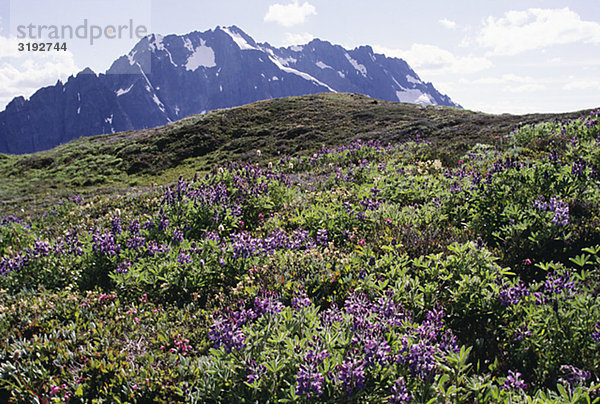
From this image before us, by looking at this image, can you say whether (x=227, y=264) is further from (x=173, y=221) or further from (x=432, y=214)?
(x=432, y=214)

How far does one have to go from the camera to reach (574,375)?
8.90 feet

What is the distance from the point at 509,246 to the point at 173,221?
6182mm

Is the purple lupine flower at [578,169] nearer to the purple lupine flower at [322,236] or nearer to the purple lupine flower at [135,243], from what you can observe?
the purple lupine flower at [322,236]

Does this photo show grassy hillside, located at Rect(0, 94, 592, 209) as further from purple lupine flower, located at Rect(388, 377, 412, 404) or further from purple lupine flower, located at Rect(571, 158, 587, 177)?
purple lupine flower, located at Rect(388, 377, 412, 404)

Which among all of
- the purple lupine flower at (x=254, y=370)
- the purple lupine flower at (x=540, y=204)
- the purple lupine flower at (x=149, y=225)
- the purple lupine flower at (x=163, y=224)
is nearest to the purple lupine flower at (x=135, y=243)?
A: the purple lupine flower at (x=163, y=224)

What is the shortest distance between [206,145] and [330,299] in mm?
34039

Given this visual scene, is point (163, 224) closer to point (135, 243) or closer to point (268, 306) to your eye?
point (135, 243)

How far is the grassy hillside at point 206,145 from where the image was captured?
85.0ft

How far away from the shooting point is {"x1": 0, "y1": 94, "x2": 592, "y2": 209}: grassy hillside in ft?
85.0

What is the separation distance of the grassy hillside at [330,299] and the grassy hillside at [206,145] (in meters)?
15.0

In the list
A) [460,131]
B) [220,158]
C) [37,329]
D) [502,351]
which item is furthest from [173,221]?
[220,158]

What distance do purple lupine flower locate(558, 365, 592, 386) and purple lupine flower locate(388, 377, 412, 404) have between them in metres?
1.17

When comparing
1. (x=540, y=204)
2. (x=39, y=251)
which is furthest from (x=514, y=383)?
(x=39, y=251)

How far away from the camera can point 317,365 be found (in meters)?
2.75
